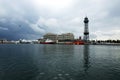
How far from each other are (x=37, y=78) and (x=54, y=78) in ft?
9.20

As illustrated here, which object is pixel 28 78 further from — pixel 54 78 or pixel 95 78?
pixel 95 78

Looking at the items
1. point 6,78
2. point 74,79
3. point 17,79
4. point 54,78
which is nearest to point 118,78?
point 74,79

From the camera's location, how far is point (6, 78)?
2169 cm

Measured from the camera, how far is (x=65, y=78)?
72.9 feet

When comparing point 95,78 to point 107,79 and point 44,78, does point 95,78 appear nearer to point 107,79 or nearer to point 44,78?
point 107,79

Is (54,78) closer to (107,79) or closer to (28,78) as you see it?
(28,78)

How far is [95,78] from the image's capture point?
22.4 metres

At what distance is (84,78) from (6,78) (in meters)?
12.9

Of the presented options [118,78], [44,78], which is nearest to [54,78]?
[44,78]

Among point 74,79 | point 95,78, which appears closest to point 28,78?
point 74,79

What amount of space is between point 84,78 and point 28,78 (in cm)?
931

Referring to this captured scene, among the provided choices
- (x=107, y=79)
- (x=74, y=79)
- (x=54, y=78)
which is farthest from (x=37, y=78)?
(x=107, y=79)

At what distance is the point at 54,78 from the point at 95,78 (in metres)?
6.92

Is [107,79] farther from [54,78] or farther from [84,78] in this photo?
[54,78]
